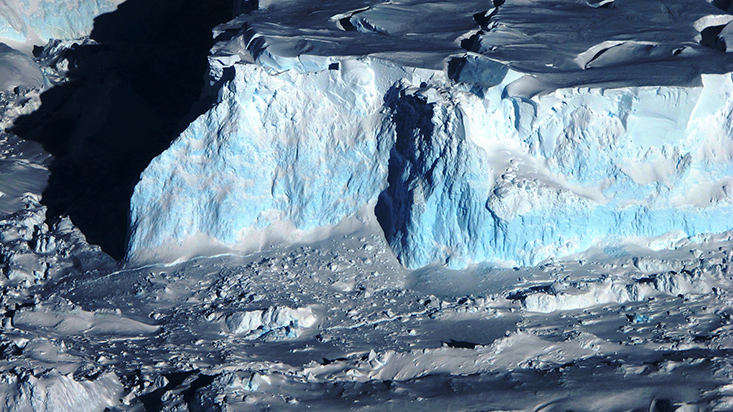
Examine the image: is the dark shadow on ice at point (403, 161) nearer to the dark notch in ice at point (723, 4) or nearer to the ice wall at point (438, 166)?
the ice wall at point (438, 166)

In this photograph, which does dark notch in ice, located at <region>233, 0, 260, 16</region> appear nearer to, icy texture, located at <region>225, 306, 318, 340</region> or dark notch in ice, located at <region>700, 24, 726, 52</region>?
icy texture, located at <region>225, 306, 318, 340</region>

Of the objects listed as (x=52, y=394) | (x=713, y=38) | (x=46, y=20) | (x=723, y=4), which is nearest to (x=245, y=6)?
(x=46, y=20)

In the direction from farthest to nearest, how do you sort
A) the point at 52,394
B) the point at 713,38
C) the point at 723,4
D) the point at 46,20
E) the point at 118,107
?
the point at 46,20, the point at 118,107, the point at 723,4, the point at 713,38, the point at 52,394

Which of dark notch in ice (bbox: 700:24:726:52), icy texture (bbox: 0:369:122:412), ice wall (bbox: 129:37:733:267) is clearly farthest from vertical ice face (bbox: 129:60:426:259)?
dark notch in ice (bbox: 700:24:726:52)

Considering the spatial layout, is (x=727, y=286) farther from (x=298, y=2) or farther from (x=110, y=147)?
(x=110, y=147)

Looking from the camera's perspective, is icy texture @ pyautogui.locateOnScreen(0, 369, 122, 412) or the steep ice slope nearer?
icy texture @ pyautogui.locateOnScreen(0, 369, 122, 412)

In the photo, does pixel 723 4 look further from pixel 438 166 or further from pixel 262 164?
pixel 262 164

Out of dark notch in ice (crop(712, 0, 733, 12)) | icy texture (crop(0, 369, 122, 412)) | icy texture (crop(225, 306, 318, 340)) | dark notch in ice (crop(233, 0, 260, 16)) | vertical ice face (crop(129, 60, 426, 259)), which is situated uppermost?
dark notch in ice (crop(233, 0, 260, 16))
